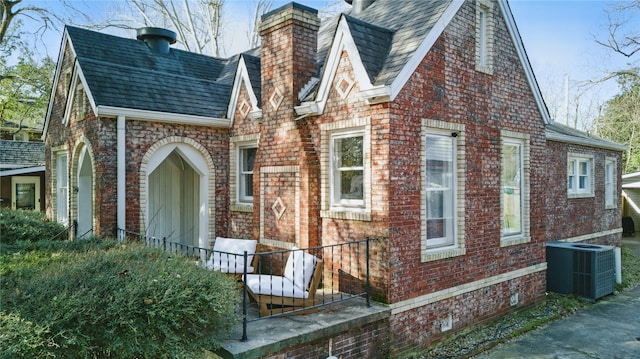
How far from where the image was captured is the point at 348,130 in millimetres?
7008

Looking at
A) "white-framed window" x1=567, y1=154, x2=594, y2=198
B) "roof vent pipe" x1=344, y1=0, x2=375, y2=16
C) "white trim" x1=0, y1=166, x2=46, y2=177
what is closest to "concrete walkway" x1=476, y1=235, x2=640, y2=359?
"white-framed window" x1=567, y1=154, x2=594, y2=198

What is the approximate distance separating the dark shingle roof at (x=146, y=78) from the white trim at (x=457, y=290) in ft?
19.2

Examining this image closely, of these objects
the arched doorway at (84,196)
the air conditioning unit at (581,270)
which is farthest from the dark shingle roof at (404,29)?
the arched doorway at (84,196)

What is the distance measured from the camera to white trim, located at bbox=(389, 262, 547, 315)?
647 cm

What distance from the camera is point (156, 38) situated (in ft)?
41.5

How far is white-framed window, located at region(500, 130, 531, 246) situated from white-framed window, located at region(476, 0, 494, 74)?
53.3 inches

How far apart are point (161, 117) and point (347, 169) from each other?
13.8 ft

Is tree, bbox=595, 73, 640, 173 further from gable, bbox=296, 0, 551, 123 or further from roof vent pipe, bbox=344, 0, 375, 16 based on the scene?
gable, bbox=296, 0, 551, 123

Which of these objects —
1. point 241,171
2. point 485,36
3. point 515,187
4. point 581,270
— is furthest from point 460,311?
point 241,171

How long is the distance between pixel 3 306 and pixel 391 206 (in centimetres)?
468

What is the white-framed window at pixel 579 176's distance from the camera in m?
13.0

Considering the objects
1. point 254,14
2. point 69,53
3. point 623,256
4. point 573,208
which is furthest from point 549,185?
point 254,14

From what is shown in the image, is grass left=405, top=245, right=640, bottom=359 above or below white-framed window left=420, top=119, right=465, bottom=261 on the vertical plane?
below

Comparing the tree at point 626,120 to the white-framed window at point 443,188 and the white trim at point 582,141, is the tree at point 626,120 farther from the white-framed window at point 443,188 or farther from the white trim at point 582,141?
the white-framed window at point 443,188
